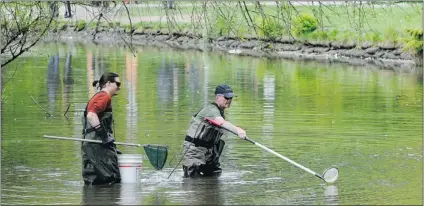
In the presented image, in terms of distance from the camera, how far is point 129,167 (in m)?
17.1

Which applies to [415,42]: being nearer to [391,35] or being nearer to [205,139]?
[391,35]

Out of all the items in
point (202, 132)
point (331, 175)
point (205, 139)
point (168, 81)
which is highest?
point (202, 132)

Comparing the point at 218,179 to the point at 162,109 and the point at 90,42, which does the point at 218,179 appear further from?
the point at 90,42

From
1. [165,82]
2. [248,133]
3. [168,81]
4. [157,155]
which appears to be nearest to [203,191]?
[157,155]

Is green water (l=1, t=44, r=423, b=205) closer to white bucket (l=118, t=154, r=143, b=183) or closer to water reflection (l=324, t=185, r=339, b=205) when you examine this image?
water reflection (l=324, t=185, r=339, b=205)

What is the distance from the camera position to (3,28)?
27.6 m

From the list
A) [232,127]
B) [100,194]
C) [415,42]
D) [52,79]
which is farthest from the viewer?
[415,42]

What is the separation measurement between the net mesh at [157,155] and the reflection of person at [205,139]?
0.37 m

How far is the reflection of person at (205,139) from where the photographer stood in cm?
1733

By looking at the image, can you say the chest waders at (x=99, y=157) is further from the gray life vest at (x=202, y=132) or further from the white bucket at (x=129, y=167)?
the gray life vest at (x=202, y=132)

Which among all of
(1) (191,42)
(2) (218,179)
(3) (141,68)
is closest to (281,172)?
(2) (218,179)

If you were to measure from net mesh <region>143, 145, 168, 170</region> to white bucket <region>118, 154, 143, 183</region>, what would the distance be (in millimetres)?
506

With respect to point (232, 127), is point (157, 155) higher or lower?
lower

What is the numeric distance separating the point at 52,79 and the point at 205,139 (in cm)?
2563
